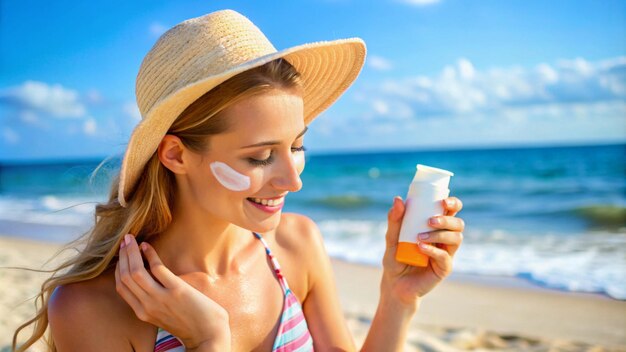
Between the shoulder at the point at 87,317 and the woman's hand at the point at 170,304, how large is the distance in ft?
0.29

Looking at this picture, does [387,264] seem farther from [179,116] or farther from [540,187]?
[540,187]

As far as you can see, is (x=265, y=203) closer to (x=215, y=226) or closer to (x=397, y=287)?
(x=215, y=226)

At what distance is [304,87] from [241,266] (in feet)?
2.85

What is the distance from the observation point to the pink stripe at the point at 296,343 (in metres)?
2.48

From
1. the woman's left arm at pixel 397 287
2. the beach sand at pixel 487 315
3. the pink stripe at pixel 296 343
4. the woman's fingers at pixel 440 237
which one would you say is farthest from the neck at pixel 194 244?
the beach sand at pixel 487 315

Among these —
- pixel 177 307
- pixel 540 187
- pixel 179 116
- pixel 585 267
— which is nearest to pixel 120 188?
pixel 179 116

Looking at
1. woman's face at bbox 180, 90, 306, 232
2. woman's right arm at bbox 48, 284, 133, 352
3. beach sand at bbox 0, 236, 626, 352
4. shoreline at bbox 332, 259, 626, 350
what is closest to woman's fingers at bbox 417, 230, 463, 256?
woman's face at bbox 180, 90, 306, 232

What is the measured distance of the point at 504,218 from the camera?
49.7 feet

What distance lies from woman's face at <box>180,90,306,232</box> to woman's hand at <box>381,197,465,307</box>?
1.73ft

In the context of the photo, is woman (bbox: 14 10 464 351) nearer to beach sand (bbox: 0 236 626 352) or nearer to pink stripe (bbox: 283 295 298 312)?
pink stripe (bbox: 283 295 298 312)

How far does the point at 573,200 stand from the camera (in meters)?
18.4

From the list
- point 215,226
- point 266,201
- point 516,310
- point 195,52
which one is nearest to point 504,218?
point 516,310

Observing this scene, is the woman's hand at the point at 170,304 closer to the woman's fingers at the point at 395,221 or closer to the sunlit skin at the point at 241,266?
the sunlit skin at the point at 241,266

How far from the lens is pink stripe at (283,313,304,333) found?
2544 mm
